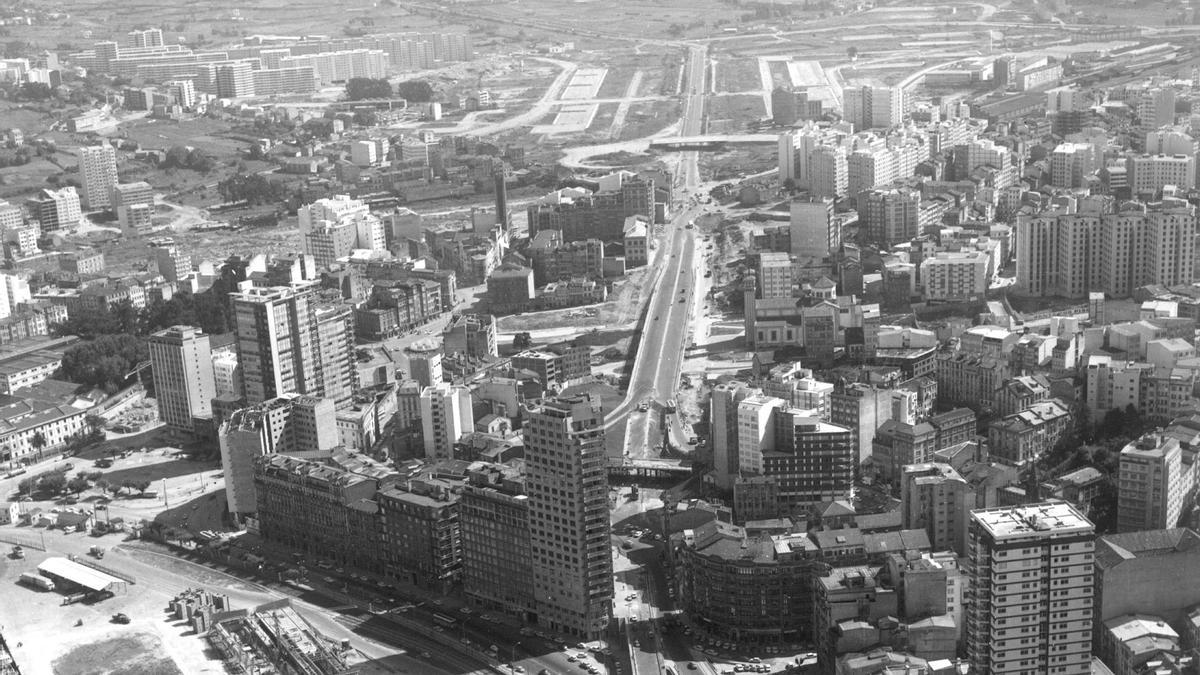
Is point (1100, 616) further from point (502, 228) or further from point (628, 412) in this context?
point (502, 228)

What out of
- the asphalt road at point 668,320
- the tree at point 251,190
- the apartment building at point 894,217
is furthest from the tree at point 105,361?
the tree at point 251,190

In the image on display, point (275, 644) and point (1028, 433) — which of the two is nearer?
point (275, 644)

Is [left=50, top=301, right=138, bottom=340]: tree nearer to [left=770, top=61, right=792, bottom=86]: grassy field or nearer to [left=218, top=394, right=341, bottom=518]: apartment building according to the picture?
[left=218, top=394, right=341, bottom=518]: apartment building

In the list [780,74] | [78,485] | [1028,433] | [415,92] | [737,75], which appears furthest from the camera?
[737,75]

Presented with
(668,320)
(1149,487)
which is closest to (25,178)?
(668,320)

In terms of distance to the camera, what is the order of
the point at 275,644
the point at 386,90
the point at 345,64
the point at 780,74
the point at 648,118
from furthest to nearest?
the point at 345,64, the point at 780,74, the point at 386,90, the point at 648,118, the point at 275,644

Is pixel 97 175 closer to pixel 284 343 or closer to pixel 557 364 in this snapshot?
A: pixel 284 343

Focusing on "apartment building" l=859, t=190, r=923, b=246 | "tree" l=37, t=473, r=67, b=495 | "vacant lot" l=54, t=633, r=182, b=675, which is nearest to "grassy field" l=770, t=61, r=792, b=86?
"apartment building" l=859, t=190, r=923, b=246

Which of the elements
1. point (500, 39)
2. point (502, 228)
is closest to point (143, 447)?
point (502, 228)
